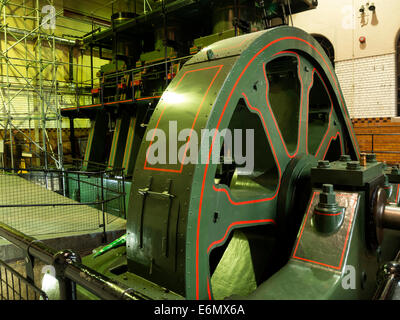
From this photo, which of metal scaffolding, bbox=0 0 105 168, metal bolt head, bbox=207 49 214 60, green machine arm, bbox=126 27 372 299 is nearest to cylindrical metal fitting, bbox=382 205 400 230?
green machine arm, bbox=126 27 372 299

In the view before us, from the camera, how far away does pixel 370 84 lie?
8633mm

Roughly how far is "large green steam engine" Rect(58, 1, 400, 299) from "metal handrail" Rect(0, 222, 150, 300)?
0.60 metres

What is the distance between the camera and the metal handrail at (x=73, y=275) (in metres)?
0.94

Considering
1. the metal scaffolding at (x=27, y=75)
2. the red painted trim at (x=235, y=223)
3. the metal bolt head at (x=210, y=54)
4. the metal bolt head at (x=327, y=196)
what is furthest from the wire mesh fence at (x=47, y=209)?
the metal bolt head at (x=327, y=196)

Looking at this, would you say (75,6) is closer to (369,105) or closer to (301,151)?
(369,105)

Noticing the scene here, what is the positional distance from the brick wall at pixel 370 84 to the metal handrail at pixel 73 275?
923cm

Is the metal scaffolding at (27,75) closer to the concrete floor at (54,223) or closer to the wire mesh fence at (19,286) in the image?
the concrete floor at (54,223)

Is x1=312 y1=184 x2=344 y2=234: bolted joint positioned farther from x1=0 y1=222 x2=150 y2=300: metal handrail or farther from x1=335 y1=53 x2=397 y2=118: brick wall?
x1=335 y1=53 x2=397 y2=118: brick wall

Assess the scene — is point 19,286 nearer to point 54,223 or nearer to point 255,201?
point 255,201

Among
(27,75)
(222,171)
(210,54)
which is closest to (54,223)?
(222,171)

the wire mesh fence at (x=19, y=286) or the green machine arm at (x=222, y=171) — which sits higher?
the green machine arm at (x=222, y=171)
